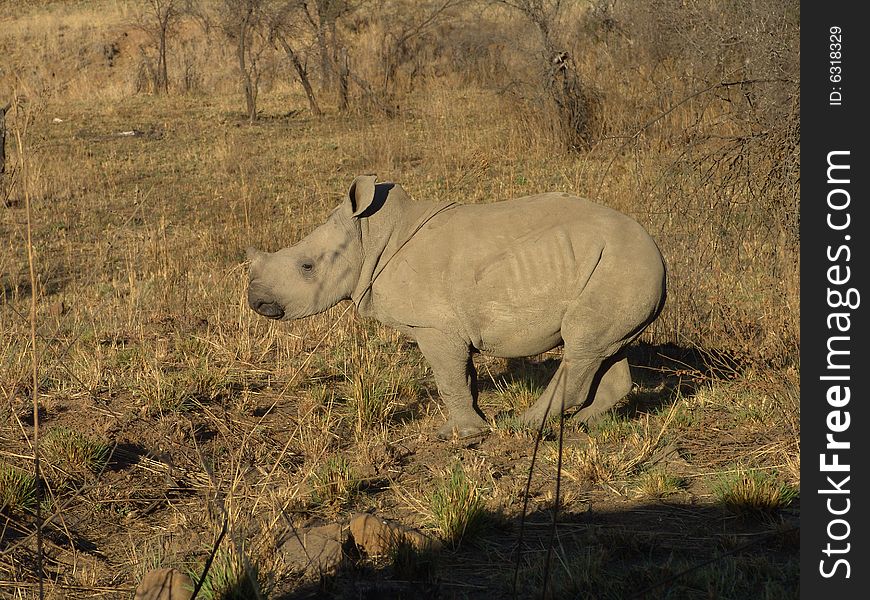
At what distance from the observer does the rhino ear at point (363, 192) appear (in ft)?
17.9

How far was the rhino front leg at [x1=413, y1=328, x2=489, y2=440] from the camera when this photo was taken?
18.1 feet

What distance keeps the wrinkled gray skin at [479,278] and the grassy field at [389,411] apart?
584 millimetres

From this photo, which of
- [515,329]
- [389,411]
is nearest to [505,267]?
[515,329]

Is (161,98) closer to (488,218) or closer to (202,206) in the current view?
(202,206)

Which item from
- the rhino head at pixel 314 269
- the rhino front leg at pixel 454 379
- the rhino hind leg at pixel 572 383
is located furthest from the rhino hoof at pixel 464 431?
the rhino head at pixel 314 269

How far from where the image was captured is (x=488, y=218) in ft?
18.2

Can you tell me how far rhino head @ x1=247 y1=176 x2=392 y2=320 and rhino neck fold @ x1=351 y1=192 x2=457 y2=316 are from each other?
2.1 inches

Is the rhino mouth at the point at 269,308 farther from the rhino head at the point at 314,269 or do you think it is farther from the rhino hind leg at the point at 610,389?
the rhino hind leg at the point at 610,389

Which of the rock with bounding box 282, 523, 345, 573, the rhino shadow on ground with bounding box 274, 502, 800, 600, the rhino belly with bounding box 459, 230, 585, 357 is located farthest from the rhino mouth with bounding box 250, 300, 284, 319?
the rhino shadow on ground with bounding box 274, 502, 800, 600

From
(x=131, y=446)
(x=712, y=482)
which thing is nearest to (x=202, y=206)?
(x=131, y=446)

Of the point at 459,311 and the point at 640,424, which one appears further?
the point at 640,424

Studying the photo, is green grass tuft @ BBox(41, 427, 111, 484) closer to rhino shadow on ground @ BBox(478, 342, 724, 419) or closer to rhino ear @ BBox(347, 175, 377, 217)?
rhino ear @ BBox(347, 175, 377, 217)

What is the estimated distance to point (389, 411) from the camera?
20.9 feet
